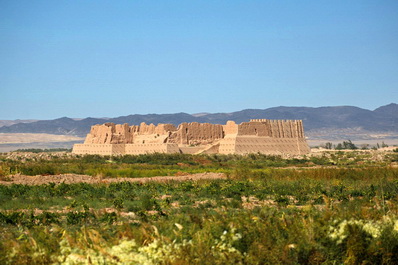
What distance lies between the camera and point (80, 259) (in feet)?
26.1

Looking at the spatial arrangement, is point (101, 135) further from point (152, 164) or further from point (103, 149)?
point (152, 164)

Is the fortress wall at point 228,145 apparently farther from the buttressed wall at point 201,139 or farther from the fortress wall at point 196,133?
the fortress wall at point 196,133

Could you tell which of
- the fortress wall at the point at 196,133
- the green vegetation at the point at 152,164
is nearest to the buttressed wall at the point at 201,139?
the fortress wall at the point at 196,133

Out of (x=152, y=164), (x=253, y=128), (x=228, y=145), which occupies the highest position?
(x=253, y=128)

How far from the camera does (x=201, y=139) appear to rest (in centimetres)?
5344

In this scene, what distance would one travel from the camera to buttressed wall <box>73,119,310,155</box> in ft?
161

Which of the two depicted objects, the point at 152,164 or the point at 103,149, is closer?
the point at 152,164

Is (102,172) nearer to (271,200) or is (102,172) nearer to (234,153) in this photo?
(271,200)

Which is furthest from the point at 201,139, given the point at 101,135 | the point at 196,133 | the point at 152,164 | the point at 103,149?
the point at 152,164

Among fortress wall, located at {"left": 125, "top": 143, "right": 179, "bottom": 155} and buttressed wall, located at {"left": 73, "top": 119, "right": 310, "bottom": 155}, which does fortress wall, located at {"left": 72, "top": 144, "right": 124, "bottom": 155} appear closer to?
buttressed wall, located at {"left": 73, "top": 119, "right": 310, "bottom": 155}

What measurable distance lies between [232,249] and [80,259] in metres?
2.24

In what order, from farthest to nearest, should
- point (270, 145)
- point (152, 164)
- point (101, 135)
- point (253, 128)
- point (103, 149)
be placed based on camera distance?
point (101, 135) → point (103, 149) → point (270, 145) → point (253, 128) → point (152, 164)


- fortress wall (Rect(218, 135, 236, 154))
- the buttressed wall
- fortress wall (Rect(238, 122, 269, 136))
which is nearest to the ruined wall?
the buttressed wall

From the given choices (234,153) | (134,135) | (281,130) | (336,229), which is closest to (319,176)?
(336,229)
